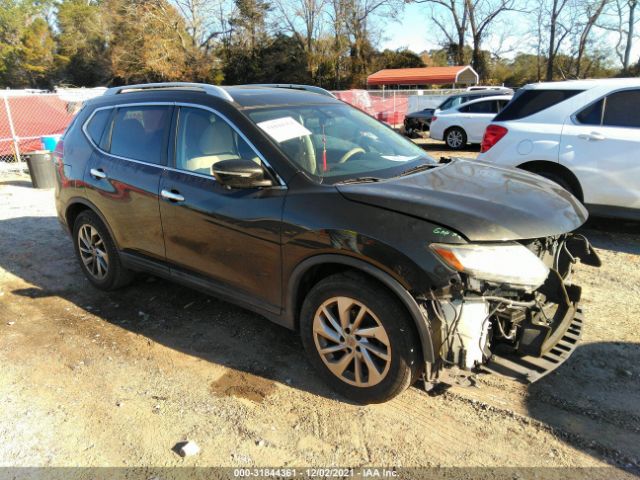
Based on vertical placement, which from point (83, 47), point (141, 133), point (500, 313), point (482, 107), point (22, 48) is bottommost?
point (500, 313)

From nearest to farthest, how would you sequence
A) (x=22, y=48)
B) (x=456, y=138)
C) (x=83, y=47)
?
(x=456, y=138)
(x=83, y=47)
(x=22, y=48)

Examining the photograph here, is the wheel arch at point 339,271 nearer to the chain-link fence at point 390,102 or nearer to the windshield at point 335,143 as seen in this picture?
the windshield at point 335,143

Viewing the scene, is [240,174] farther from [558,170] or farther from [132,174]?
[558,170]

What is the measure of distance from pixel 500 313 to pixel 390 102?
23281 mm

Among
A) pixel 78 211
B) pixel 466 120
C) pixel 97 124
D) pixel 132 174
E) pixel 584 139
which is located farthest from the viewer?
pixel 466 120

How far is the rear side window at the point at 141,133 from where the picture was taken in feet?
12.6

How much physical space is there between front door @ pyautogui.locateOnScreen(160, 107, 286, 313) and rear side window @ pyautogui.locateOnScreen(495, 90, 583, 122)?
164 inches

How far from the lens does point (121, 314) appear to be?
170 inches

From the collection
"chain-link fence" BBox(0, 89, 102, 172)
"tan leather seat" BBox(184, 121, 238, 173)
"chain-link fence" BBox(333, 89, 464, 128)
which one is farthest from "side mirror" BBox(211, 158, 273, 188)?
"chain-link fence" BBox(333, 89, 464, 128)

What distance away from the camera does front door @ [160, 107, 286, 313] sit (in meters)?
3.13

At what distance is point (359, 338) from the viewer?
2.82 meters

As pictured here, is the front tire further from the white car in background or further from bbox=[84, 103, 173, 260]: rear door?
the white car in background

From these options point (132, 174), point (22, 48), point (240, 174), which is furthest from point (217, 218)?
point (22, 48)

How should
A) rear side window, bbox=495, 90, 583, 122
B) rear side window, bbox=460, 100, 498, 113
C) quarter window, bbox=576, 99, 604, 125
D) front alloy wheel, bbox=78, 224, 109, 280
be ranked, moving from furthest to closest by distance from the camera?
rear side window, bbox=460, 100, 498, 113 → rear side window, bbox=495, 90, 583, 122 → quarter window, bbox=576, 99, 604, 125 → front alloy wheel, bbox=78, 224, 109, 280
